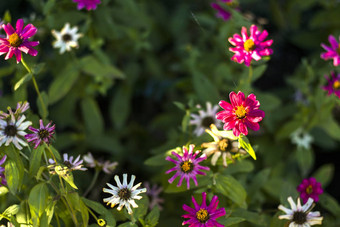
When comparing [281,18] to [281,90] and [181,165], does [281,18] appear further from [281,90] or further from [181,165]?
[181,165]

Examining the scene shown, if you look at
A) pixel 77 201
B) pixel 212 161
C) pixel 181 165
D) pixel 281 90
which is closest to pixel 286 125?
pixel 281 90

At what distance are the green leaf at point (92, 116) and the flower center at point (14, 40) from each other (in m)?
0.92

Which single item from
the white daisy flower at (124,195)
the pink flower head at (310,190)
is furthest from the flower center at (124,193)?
the pink flower head at (310,190)

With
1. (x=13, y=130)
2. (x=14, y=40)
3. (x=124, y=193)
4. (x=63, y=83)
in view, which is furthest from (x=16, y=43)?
(x=63, y=83)

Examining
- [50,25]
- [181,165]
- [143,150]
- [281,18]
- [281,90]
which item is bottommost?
[181,165]

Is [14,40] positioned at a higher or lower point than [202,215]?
higher

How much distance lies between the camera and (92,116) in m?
2.19

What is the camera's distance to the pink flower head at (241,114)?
1.20 meters

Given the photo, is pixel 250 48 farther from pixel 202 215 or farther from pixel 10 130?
pixel 10 130

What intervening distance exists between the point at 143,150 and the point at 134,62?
501 millimetres

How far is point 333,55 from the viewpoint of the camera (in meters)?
1.57

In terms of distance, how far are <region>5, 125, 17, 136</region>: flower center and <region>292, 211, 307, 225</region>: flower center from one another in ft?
2.91

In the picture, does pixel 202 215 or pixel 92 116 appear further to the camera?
pixel 92 116

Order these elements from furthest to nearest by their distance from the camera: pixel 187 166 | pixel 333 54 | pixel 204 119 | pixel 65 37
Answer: pixel 65 37 < pixel 204 119 < pixel 333 54 < pixel 187 166
